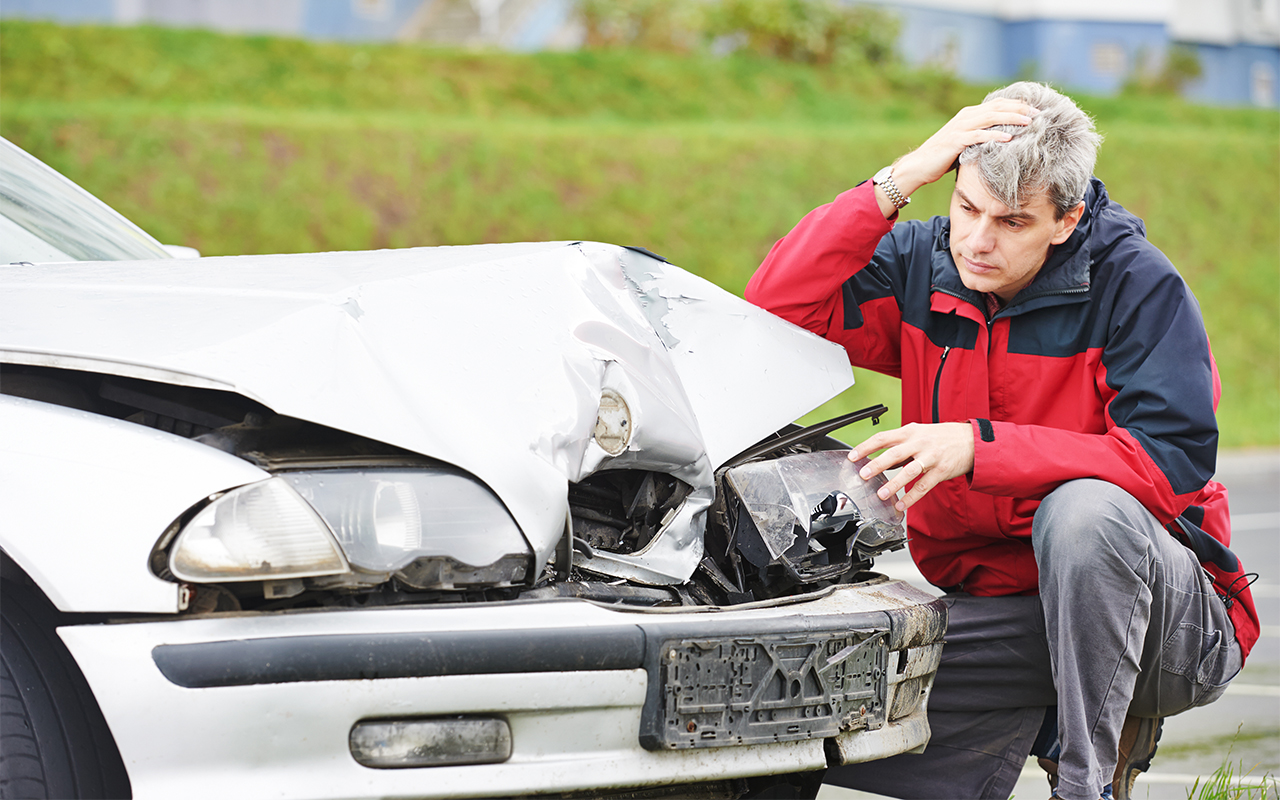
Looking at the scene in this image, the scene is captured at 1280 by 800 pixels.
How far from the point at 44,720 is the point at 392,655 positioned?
1.70 feet

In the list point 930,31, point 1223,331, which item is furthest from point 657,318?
point 930,31

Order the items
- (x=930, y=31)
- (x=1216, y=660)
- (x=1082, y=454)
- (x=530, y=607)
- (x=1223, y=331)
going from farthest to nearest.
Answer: (x=930, y=31) → (x=1223, y=331) → (x=1216, y=660) → (x=1082, y=454) → (x=530, y=607)

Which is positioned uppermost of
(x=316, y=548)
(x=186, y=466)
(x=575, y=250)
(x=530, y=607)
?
(x=575, y=250)

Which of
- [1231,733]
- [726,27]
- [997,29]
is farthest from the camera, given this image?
[997,29]

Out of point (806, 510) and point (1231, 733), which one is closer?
point (806, 510)

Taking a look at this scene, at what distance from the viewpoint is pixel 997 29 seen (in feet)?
76.3

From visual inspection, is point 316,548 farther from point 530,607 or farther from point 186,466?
point 530,607

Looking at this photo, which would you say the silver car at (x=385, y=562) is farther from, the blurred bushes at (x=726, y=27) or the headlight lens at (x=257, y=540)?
the blurred bushes at (x=726, y=27)

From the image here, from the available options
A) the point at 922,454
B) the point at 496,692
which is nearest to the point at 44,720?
the point at 496,692

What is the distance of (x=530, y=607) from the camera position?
1797 mm

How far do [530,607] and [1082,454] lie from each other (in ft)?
3.95

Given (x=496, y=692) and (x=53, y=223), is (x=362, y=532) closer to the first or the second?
(x=496, y=692)

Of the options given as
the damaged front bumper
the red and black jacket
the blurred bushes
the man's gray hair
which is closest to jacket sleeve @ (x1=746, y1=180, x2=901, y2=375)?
the red and black jacket

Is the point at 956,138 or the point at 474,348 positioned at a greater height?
the point at 956,138
